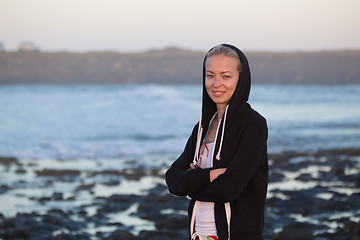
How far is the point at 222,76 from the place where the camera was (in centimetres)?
292

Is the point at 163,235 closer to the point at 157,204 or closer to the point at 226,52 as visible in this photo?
the point at 157,204

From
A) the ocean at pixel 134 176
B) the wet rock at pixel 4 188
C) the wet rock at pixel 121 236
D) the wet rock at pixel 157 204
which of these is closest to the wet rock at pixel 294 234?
the ocean at pixel 134 176

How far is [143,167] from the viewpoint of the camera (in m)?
13.5

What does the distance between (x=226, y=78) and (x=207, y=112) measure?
0.99 feet

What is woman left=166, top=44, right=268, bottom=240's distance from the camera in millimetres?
2791

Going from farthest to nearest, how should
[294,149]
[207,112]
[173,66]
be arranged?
[173,66] → [294,149] → [207,112]

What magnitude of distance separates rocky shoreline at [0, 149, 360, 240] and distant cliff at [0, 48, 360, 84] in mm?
51252

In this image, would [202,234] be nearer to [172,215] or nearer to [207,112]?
[207,112]

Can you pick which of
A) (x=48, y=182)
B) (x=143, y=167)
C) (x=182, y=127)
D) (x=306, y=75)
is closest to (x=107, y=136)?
(x=182, y=127)

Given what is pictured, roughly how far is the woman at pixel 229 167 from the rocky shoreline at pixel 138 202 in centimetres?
374

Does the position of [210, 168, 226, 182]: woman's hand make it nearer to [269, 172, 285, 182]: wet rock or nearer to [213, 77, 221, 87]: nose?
[213, 77, 221, 87]: nose

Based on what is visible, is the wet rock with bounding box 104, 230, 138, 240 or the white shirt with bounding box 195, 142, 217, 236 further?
the wet rock with bounding box 104, 230, 138, 240

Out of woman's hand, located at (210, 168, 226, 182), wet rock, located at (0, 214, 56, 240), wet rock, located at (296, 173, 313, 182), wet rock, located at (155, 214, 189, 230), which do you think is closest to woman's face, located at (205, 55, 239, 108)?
woman's hand, located at (210, 168, 226, 182)

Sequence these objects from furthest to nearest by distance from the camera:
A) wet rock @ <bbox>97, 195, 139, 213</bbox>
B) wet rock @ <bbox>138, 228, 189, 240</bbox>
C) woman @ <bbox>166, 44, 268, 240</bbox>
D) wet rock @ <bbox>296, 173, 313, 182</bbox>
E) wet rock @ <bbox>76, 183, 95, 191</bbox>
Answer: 1. wet rock @ <bbox>296, 173, 313, 182</bbox>
2. wet rock @ <bbox>76, 183, 95, 191</bbox>
3. wet rock @ <bbox>97, 195, 139, 213</bbox>
4. wet rock @ <bbox>138, 228, 189, 240</bbox>
5. woman @ <bbox>166, 44, 268, 240</bbox>
